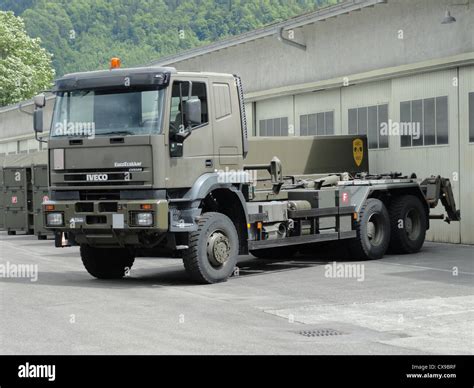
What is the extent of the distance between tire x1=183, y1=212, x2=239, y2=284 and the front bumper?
64 centimetres

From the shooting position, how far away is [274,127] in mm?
28172

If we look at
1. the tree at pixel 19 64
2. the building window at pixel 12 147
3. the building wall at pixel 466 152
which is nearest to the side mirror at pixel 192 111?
the building wall at pixel 466 152

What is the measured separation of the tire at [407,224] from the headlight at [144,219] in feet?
22.2

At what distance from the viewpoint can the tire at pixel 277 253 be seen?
1961cm

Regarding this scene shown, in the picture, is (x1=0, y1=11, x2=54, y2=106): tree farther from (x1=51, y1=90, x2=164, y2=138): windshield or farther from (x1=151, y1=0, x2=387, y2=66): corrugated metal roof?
(x1=51, y1=90, x2=164, y2=138): windshield

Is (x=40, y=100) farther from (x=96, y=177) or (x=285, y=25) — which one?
(x=285, y=25)

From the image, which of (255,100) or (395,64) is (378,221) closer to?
(395,64)

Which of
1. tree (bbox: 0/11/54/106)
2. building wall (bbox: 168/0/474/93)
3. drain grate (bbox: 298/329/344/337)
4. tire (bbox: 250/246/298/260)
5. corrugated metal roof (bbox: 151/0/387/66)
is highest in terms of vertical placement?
tree (bbox: 0/11/54/106)

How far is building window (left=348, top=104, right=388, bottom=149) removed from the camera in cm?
2375

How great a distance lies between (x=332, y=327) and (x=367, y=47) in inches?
568

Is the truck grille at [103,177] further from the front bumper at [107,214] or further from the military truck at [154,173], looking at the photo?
the front bumper at [107,214]

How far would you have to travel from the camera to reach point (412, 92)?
22.7 m

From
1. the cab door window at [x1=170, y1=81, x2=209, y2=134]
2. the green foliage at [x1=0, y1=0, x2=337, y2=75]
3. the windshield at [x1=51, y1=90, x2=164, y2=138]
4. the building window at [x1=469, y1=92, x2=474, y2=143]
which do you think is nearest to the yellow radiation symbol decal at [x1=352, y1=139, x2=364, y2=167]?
the building window at [x1=469, y1=92, x2=474, y2=143]

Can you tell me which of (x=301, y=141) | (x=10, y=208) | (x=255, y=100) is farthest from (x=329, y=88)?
(x=10, y=208)
